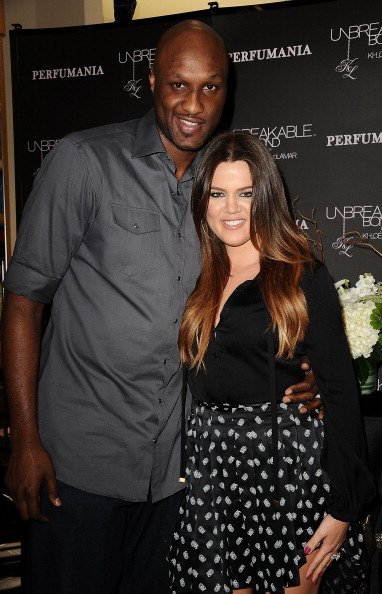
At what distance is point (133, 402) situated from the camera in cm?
190

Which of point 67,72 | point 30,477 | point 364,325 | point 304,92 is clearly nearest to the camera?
point 30,477

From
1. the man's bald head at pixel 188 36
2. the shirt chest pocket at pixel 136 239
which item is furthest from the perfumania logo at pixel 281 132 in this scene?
the shirt chest pocket at pixel 136 239

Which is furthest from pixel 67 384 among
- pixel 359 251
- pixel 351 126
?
pixel 351 126

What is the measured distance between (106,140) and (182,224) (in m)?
0.33

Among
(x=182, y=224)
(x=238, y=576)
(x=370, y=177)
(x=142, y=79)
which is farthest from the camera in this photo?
(x=142, y=79)

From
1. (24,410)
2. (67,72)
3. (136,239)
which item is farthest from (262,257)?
(67,72)

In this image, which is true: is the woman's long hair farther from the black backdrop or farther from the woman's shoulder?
the black backdrop

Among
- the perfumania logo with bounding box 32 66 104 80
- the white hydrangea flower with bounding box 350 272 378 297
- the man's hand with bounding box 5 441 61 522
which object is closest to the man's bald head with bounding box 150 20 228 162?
the man's hand with bounding box 5 441 61 522

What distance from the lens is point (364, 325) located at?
104 inches

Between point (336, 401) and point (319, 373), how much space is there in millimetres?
88

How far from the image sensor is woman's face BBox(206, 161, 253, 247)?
1.96 m

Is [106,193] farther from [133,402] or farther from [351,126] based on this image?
[351,126]

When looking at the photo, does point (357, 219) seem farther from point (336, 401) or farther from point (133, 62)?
point (336, 401)

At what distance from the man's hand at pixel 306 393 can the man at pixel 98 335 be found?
35cm
